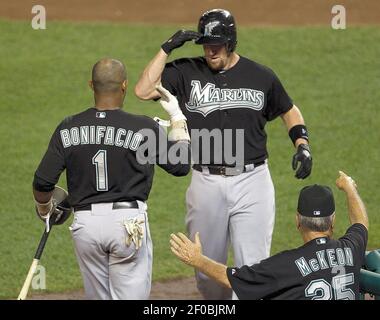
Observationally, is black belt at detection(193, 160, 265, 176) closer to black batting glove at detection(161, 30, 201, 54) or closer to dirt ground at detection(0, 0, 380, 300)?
black batting glove at detection(161, 30, 201, 54)

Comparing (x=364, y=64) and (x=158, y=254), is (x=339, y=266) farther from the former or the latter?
(x=364, y=64)

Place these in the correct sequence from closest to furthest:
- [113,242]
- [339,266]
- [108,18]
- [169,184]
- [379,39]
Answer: [339,266]
[113,242]
[169,184]
[379,39]
[108,18]

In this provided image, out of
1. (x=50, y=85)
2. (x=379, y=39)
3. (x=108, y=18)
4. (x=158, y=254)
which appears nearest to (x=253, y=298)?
(x=158, y=254)

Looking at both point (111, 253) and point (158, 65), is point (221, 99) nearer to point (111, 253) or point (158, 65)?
point (158, 65)

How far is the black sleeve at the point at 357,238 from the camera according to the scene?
5832mm

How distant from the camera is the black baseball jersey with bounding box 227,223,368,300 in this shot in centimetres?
564

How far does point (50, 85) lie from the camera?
14086 mm

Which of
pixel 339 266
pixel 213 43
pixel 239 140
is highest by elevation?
pixel 213 43

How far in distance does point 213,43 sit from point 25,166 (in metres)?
4.86

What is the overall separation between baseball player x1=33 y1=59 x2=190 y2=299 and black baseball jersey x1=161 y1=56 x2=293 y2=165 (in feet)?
2.97

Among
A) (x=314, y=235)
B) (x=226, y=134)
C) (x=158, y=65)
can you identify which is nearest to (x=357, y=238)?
(x=314, y=235)

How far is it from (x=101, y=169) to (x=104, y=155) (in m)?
0.09

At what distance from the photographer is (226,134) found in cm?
734

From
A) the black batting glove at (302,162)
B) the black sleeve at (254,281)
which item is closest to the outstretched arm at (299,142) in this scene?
the black batting glove at (302,162)
